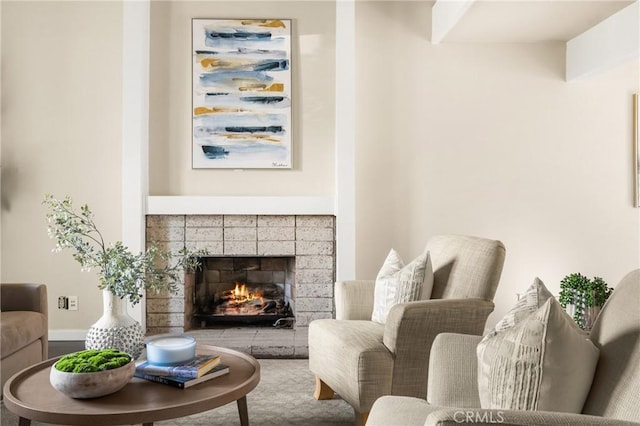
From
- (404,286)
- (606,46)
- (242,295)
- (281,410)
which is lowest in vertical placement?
(281,410)

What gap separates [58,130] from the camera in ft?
13.5

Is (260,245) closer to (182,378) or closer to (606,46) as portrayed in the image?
(182,378)

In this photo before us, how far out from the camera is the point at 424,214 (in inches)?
165

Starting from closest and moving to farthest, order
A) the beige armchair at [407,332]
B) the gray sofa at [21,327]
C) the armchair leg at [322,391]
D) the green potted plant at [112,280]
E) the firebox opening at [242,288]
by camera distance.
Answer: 1. the green potted plant at [112,280]
2. the beige armchair at [407,332]
3. the gray sofa at [21,327]
4. the armchair leg at [322,391]
5. the firebox opening at [242,288]

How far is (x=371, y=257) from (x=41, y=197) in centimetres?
247

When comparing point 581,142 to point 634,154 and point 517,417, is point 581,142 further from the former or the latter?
point 517,417

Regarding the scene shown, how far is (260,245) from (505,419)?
316 cm

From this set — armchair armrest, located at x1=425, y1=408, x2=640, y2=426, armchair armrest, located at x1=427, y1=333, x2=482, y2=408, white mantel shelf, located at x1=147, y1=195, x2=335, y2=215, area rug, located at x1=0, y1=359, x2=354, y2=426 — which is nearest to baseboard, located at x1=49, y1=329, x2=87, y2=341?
white mantel shelf, located at x1=147, y1=195, x2=335, y2=215

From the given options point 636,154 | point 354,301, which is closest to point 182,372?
point 354,301

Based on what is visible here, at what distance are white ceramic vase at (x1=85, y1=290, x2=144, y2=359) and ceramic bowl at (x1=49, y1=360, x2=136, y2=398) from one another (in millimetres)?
326

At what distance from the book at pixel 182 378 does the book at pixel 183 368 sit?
0.03 ft

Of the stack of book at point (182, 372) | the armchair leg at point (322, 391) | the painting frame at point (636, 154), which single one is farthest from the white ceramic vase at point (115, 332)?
the painting frame at point (636, 154)

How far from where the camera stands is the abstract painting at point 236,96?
13.6 ft

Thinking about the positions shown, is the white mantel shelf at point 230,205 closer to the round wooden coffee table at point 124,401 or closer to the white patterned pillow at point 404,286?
the white patterned pillow at point 404,286
